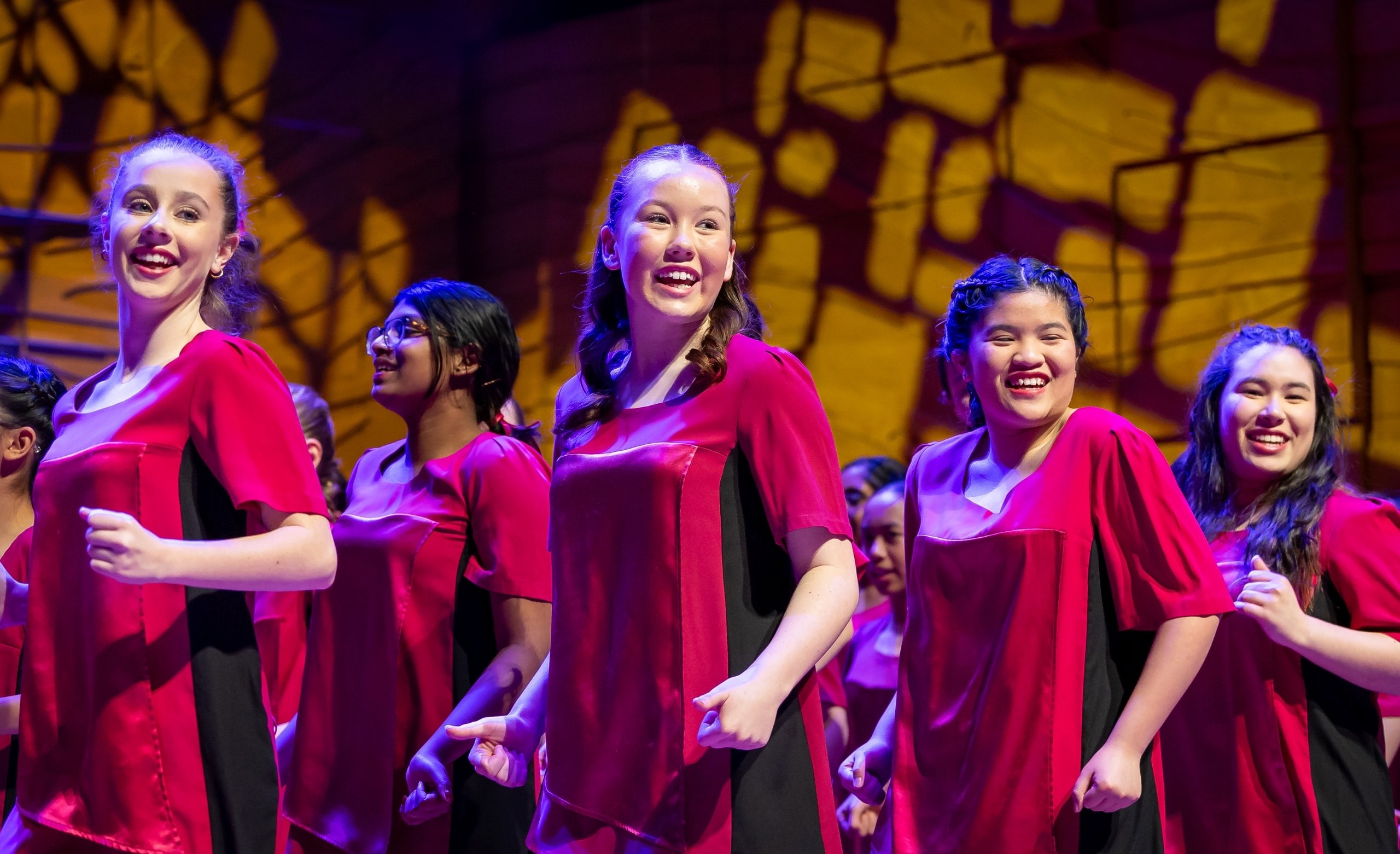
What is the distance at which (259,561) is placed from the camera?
1621mm

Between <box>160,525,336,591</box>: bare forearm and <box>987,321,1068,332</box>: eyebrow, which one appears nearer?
<box>160,525,336,591</box>: bare forearm

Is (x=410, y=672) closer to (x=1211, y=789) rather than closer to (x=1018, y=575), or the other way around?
(x=1018, y=575)

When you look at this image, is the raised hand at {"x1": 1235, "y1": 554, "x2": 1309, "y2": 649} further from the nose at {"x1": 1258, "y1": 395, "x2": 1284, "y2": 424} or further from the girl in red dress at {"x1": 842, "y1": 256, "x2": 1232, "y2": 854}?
the nose at {"x1": 1258, "y1": 395, "x2": 1284, "y2": 424}

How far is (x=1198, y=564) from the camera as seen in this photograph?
1.82m

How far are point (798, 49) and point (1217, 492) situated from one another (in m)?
3.74

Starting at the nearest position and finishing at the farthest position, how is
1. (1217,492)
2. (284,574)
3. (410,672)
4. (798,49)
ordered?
(284,574) < (410,672) < (1217,492) < (798,49)

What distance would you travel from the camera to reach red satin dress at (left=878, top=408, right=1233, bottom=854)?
1797 mm

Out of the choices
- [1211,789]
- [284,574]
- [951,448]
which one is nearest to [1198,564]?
[951,448]

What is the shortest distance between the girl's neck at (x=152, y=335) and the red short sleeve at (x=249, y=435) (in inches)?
3.7

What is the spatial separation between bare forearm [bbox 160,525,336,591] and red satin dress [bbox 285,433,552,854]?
0.56 meters

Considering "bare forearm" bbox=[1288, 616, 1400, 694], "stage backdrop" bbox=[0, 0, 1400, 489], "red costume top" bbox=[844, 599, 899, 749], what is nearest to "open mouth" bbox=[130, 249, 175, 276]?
"bare forearm" bbox=[1288, 616, 1400, 694]

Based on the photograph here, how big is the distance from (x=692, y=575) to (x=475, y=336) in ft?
3.47

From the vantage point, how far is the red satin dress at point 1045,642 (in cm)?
180

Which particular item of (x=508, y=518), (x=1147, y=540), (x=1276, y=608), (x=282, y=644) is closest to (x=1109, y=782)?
(x=1147, y=540)
